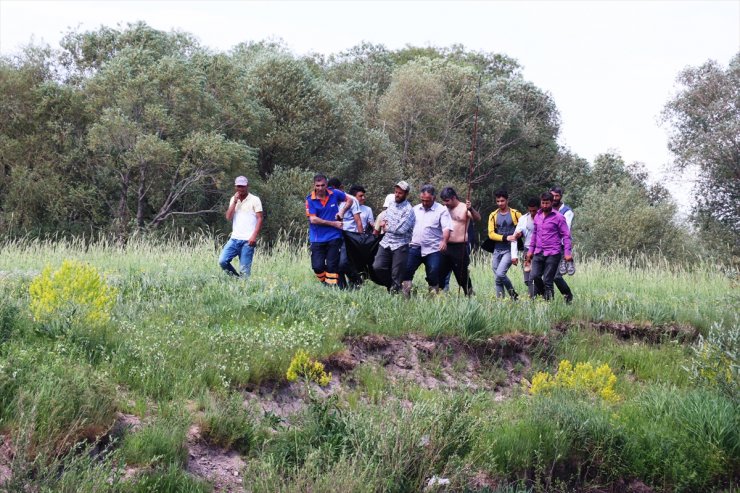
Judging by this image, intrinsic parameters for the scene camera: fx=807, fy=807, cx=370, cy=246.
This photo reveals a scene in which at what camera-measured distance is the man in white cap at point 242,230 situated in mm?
11797

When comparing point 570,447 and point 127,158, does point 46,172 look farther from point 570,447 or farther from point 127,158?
point 570,447

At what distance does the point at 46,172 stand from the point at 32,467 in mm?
24590

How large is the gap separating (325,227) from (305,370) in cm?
385

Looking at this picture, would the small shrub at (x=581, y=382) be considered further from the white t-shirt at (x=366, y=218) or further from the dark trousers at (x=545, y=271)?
the white t-shirt at (x=366, y=218)

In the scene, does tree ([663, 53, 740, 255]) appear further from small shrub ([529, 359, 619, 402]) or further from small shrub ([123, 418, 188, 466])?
small shrub ([123, 418, 188, 466])

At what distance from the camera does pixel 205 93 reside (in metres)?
28.3

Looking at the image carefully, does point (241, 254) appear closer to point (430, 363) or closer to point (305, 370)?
point (430, 363)

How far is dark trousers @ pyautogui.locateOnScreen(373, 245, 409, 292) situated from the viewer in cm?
1129

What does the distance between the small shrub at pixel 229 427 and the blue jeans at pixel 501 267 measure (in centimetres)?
649

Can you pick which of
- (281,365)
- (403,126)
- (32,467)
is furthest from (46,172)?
(32,467)

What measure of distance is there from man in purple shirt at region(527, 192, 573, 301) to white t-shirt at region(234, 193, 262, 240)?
4.04m

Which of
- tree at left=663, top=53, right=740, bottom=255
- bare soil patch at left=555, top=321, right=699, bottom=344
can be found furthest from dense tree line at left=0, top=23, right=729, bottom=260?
bare soil patch at left=555, top=321, right=699, bottom=344

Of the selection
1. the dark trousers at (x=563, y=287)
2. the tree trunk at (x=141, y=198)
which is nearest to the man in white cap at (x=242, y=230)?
Answer: the dark trousers at (x=563, y=287)

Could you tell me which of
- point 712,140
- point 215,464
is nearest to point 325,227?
point 215,464
